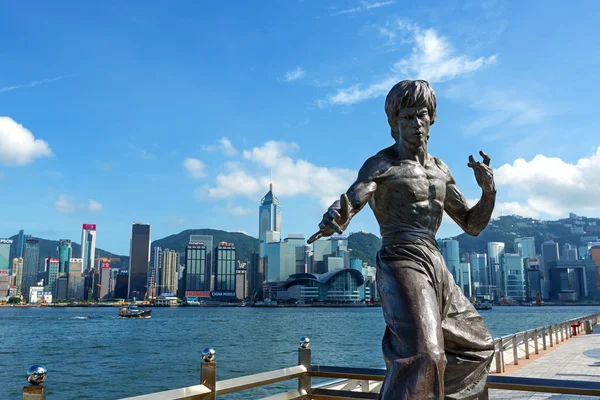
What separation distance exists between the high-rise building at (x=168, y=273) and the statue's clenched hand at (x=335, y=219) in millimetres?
178335

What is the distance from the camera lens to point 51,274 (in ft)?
615

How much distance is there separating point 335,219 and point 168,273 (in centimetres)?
18535

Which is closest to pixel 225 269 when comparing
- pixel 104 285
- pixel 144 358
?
pixel 104 285

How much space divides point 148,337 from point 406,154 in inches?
1910

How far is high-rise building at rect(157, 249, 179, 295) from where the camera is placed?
17700cm

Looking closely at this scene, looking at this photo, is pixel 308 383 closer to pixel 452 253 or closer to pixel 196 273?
pixel 452 253

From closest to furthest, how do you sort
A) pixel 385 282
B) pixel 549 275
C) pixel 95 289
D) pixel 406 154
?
pixel 385 282
pixel 406 154
pixel 549 275
pixel 95 289

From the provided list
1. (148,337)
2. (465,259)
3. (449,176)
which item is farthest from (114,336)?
(465,259)

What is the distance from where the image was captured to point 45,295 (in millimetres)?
161250

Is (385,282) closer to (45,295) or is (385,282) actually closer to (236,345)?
(236,345)

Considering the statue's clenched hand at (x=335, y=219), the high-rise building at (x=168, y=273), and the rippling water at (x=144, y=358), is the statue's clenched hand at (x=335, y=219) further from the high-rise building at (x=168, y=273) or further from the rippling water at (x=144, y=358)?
the high-rise building at (x=168, y=273)

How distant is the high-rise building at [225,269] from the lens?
526ft

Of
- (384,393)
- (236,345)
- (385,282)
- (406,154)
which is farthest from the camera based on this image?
(236,345)

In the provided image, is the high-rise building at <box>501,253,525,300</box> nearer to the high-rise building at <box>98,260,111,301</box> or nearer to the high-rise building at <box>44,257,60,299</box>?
the high-rise building at <box>98,260,111,301</box>
